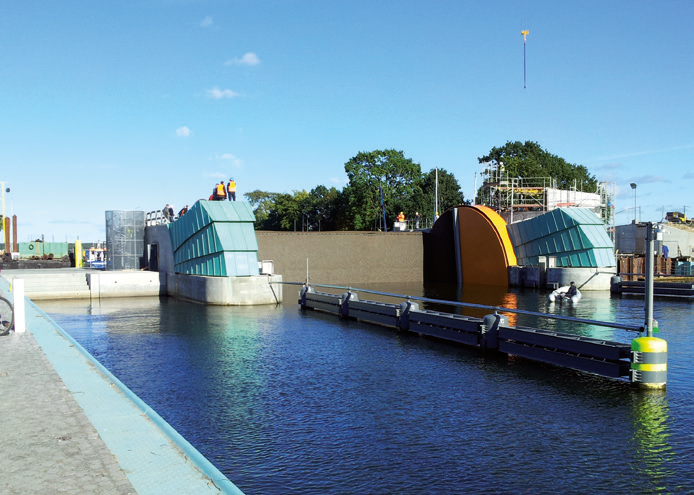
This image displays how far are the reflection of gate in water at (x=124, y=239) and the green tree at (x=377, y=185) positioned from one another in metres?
40.0

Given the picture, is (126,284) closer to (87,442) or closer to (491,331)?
(491,331)

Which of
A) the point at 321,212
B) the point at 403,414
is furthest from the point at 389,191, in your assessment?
the point at 403,414

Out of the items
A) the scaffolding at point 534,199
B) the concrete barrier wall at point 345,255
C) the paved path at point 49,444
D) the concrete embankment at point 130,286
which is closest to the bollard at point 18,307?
the paved path at point 49,444

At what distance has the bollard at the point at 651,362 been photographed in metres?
11.0

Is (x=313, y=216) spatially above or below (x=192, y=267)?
above

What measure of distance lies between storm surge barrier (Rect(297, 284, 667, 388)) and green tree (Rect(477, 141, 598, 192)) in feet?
231

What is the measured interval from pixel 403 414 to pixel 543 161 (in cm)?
9081

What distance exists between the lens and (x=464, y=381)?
39.0 ft

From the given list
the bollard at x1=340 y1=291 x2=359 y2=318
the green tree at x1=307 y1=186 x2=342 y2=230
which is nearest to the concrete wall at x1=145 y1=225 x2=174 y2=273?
the bollard at x1=340 y1=291 x2=359 y2=318

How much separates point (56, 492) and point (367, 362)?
9139 millimetres

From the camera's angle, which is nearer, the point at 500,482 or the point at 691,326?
the point at 500,482

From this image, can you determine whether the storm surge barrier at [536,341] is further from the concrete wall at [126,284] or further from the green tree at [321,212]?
the green tree at [321,212]

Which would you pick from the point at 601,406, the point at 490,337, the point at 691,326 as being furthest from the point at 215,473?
the point at 691,326

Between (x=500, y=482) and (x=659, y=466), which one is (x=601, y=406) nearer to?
(x=659, y=466)
